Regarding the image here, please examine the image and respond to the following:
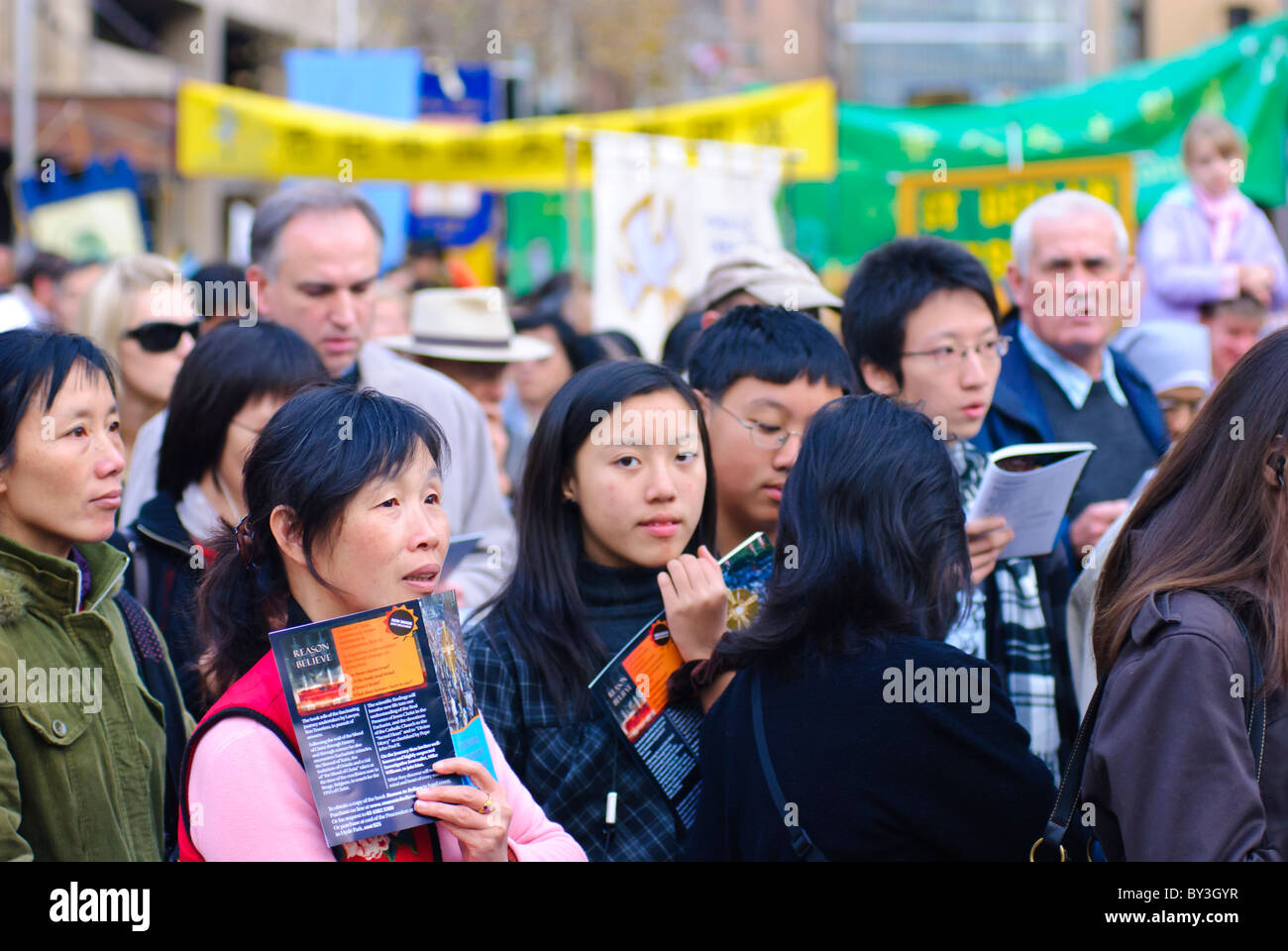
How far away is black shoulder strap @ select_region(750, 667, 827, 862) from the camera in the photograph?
7.64 ft

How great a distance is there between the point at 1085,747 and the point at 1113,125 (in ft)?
26.9

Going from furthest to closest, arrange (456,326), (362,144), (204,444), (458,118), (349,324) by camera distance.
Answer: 1. (458,118)
2. (362,144)
3. (456,326)
4. (349,324)
5. (204,444)

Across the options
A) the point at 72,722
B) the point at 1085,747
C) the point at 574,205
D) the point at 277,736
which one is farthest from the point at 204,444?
the point at 574,205

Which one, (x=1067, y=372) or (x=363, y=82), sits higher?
(x=363, y=82)

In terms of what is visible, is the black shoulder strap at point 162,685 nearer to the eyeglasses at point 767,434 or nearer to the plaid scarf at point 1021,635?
the eyeglasses at point 767,434

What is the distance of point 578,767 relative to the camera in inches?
109

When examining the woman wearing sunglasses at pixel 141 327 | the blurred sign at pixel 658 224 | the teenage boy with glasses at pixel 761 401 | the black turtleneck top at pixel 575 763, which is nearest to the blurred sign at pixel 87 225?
the blurred sign at pixel 658 224

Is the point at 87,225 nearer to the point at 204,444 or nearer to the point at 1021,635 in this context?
the point at 204,444

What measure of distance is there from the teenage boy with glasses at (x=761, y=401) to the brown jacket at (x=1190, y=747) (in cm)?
126

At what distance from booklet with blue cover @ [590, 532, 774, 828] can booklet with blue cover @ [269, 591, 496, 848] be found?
0.63 m

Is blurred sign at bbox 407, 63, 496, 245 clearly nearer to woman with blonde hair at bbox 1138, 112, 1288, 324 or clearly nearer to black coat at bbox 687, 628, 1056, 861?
woman with blonde hair at bbox 1138, 112, 1288, 324

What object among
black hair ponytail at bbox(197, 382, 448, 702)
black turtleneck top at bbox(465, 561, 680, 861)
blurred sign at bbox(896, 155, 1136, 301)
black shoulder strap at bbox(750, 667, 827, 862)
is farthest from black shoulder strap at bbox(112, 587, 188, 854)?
blurred sign at bbox(896, 155, 1136, 301)

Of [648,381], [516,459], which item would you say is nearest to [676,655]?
[648,381]
